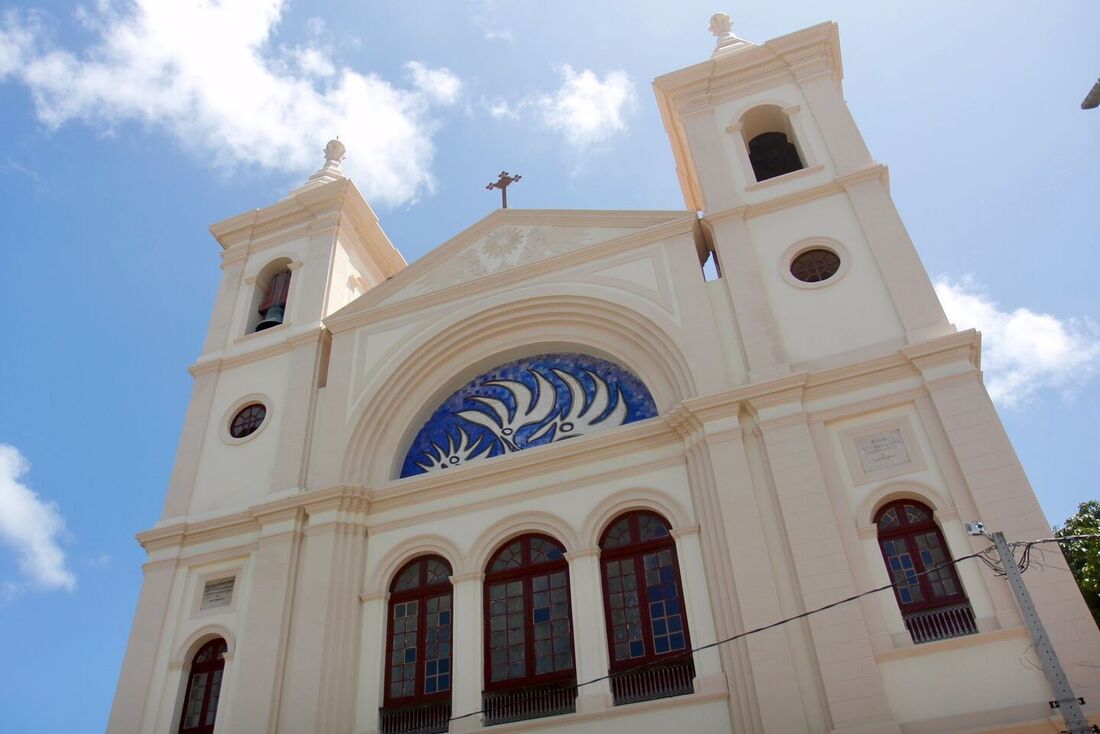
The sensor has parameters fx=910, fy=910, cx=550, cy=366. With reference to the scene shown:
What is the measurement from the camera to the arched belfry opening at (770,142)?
1650 centimetres

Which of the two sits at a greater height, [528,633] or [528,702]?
[528,633]

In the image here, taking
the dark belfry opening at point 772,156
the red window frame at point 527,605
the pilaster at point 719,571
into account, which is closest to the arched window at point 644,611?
the pilaster at point 719,571

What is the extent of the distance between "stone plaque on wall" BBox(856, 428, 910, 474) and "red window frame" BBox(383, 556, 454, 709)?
233 inches

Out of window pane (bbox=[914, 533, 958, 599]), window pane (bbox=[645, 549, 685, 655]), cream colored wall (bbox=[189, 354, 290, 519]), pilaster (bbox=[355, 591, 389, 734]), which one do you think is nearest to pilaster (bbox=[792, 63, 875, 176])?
window pane (bbox=[914, 533, 958, 599])

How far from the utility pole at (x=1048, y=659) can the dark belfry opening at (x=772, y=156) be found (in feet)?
31.9

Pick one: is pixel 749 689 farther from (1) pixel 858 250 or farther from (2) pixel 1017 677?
(1) pixel 858 250

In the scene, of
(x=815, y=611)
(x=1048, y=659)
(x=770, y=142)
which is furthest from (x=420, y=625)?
(x=770, y=142)

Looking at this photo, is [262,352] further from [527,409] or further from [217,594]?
[527,409]

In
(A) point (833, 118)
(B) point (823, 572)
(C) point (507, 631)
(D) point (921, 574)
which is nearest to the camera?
(D) point (921, 574)

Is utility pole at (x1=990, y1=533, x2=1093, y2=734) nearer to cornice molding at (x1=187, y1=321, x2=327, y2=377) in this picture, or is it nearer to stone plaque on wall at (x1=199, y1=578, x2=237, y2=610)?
stone plaque on wall at (x1=199, y1=578, x2=237, y2=610)

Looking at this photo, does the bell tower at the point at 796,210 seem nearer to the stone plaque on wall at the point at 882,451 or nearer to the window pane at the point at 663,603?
the stone plaque on wall at the point at 882,451

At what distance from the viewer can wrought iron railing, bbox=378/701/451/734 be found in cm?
1182

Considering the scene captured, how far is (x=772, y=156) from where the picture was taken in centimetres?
1678

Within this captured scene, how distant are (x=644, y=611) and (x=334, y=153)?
14185 millimetres
